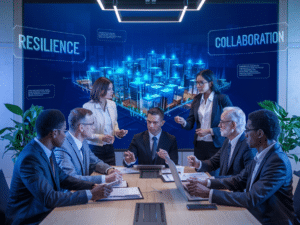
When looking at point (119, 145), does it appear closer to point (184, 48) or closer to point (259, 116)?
point (184, 48)

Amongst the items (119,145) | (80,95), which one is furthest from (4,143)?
(119,145)

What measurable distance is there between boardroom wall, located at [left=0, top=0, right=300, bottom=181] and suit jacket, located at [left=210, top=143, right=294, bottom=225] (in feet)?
10.5

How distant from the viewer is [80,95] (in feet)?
16.1

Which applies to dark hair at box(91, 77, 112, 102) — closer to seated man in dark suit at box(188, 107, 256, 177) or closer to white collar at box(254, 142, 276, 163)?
seated man in dark suit at box(188, 107, 256, 177)

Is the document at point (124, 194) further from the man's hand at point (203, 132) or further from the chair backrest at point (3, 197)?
the man's hand at point (203, 132)

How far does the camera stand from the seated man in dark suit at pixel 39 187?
1945mm

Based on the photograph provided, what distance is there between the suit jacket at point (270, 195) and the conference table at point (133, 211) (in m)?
0.07

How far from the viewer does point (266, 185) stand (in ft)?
6.37

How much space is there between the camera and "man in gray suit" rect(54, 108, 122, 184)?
2.54m

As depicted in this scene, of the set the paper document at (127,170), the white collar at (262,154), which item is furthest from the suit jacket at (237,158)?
the paper document at (127,170)

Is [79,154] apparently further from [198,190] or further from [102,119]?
[198,190]

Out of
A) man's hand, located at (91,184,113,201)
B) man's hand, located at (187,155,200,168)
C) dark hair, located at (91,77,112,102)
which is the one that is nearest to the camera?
man's hand, located at (91,184,113,201)

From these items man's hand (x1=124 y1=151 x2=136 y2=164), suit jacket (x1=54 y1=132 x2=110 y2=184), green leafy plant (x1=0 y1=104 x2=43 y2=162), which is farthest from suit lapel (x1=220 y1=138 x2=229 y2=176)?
green leafy plant (x1=0 y1=104 x2=43 y2=162)

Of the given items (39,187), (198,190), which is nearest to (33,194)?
(39,187)
